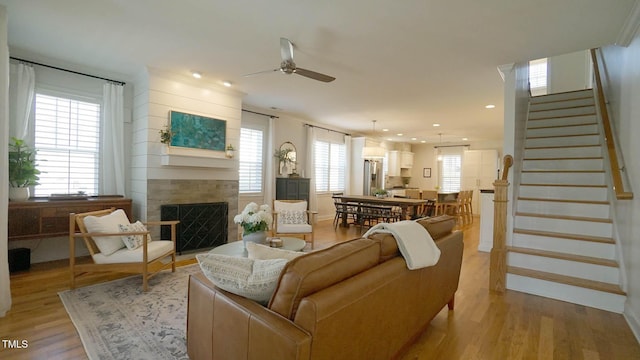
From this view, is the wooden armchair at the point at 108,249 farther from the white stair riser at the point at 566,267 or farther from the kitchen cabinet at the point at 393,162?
the kitchen cabinet at the point at 393,162

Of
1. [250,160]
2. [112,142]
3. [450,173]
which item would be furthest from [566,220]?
[450,173]

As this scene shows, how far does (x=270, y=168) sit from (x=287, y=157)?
633 mm

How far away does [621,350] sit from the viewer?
7.01ft

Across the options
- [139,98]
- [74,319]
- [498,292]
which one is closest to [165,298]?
[74,319]

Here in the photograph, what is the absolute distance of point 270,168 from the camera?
6430mm

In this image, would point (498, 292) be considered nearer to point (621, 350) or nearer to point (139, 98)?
point (621, 350)

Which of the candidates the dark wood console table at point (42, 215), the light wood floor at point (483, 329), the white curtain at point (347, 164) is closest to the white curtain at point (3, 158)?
the light wood floor at point (483, 329)

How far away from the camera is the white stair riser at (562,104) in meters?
5.24

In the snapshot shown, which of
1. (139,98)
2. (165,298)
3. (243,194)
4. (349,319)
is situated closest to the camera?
(349,319)

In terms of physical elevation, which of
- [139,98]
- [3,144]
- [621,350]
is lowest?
[621,350]

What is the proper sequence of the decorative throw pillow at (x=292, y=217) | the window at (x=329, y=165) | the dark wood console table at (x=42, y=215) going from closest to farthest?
the dark wood console table at (x=42, y=215)
the decorative throw pillow at (x=292, y=217)
the window at (x=329, y=165)

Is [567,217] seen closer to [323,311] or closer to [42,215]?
[323,311]

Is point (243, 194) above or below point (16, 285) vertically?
above

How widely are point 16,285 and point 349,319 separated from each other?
12.4 feet
